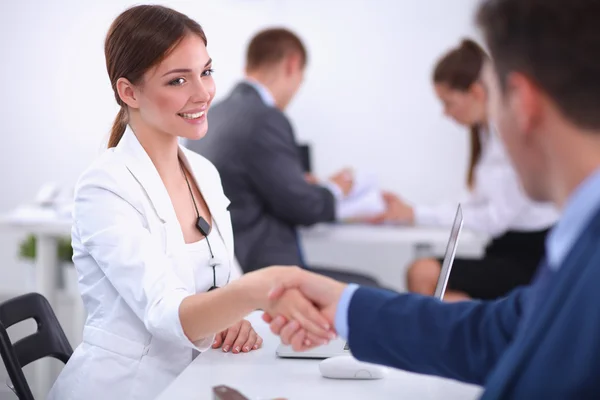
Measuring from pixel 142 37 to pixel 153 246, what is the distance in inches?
18.4

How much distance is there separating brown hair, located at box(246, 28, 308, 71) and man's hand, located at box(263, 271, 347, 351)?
223cm

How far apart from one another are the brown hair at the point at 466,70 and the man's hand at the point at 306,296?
239 cm

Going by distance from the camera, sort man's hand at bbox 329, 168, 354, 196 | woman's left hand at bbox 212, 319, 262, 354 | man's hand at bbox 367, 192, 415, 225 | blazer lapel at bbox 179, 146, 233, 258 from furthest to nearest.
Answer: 1. man's hand at bbox 329, 168, 354, 196
2. man's hand at bbox 367, 192, 415, 225
3. blazer lapel at bbox 179, 146, 233, 258
4. woman's left hand at bbox 212, 319, 262, 354

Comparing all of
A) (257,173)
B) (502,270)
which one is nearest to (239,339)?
(257,173)

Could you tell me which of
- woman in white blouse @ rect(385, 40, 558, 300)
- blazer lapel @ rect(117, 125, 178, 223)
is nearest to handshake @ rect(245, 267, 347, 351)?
blazer lapel @ rect(117, 125, 178, 223)

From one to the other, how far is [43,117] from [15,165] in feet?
1.23

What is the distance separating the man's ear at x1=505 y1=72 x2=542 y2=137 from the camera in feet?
3.07

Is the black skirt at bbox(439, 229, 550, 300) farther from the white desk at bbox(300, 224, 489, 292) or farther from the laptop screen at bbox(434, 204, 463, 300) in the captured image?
the laptop screen at bbox(434, 204, 463, 300)

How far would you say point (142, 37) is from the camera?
1.73 metres

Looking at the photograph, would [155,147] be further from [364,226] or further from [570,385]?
[364,226]

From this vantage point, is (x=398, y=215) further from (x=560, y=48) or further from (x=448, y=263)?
(x=560, y=48)

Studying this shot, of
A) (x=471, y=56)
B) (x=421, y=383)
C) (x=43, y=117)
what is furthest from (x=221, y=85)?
(x=421, y=383)

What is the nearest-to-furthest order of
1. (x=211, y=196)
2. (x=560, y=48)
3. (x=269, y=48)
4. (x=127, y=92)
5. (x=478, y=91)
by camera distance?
(x=560, y=48)
(x=127, y=92)
(x=211, y=196)
(x=269, y=48)
(x=478, y=91)

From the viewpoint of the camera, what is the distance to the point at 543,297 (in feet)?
3.14
